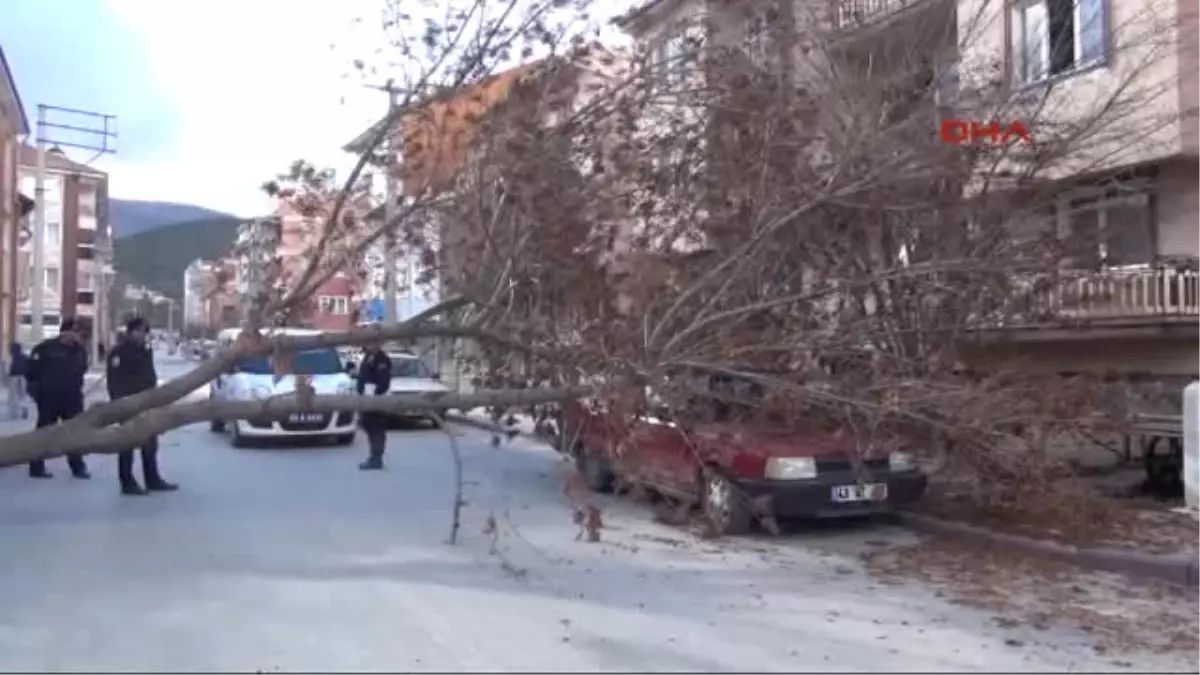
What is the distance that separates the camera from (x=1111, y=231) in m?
14.3

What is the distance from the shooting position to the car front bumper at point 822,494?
10.7 m

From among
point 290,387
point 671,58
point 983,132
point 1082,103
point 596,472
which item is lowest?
point 596,472

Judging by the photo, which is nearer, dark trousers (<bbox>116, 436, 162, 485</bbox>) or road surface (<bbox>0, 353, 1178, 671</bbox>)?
road surface (<bbox>0, 353, 1178, 671</bbox>)

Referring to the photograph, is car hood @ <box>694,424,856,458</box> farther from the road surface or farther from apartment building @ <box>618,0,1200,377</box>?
apartment building @ <box>618,0,1200,377</box>

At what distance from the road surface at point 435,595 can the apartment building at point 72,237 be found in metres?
59.0

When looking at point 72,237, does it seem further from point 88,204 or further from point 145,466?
point 145,466

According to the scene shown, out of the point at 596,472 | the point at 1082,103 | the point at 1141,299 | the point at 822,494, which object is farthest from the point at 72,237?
the point at 822,494

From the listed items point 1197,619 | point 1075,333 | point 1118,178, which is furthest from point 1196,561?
point 1118,178

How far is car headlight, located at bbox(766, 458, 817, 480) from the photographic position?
10.8 m

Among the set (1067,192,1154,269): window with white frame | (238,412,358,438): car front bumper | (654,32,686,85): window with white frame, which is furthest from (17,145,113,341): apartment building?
(654,32,686,85): window with white frame

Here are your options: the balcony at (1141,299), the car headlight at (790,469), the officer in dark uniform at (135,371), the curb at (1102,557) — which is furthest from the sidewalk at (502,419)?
the balcony at (1141,299)

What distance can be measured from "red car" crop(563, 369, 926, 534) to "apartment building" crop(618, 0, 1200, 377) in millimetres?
1556

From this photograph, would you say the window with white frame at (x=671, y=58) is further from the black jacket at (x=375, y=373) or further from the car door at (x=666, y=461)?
the black jacket at (x=375, y=373)

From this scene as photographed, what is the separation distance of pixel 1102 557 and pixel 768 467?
8.57ft
